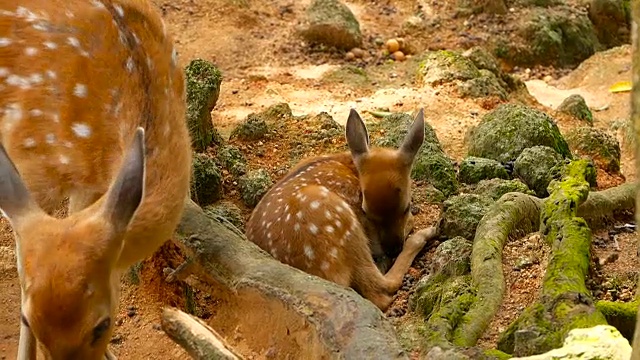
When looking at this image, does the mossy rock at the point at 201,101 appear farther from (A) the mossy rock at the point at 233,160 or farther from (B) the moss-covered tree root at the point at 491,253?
(B) the moss-covered tree root at the point at 491,253

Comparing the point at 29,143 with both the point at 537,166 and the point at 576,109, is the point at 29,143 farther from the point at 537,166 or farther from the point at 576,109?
the point at 576,109

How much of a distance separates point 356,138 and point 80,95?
8.34ft

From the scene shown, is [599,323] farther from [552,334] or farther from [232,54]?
[232,54]

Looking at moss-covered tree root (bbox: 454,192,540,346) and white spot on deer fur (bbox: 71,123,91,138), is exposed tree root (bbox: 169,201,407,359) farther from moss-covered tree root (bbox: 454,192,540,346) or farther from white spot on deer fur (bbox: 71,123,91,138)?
white spot on deer fur (bbox: 71,123,91,138)

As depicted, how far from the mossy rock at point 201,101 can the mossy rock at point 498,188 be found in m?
2.15

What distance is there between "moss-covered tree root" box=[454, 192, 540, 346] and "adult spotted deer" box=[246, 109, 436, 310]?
2.88ft

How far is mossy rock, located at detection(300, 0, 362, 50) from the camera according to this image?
11898mm

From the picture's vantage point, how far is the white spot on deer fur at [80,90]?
14.6 feet

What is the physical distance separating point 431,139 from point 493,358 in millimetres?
3763

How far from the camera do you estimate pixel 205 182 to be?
6.41m

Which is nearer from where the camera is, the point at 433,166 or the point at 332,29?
the point at 433,166

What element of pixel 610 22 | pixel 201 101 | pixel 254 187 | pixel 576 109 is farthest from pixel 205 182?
pixel 610 22

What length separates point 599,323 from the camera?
382 cm

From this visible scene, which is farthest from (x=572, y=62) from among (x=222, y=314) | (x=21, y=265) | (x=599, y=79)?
(x=21, y=265)
